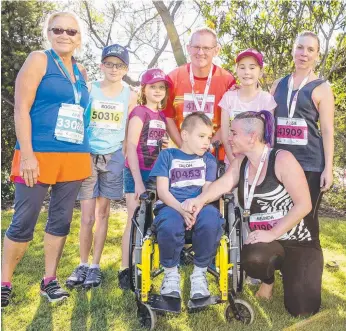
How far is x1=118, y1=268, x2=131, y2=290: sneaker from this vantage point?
354cm

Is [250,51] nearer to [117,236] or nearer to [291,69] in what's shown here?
[117,236]

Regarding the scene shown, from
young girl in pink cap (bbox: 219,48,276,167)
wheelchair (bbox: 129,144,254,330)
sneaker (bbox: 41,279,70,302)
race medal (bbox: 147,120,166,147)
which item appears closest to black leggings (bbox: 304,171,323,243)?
young girl in pink cap (bbox: 219,48,276,167)

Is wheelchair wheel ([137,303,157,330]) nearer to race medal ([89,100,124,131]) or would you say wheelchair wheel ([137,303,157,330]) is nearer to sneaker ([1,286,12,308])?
sneaker ([1,286,12,308])

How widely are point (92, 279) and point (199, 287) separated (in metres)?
1.15

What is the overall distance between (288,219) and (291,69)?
422 centimetres

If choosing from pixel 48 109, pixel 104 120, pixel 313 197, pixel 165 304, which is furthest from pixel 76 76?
pixel 313 197

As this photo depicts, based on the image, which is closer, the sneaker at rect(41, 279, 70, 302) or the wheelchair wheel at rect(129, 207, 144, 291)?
the wheelchair wheel at rect(129, 207, 144, 291)

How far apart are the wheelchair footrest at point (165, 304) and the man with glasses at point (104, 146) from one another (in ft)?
3.14

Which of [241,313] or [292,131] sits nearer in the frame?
[241,313]

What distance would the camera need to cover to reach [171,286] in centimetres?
280

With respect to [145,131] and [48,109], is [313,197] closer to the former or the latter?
[145,131]

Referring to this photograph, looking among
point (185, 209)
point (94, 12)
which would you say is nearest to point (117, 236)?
point (185, 209)

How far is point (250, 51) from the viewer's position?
3.50 meters

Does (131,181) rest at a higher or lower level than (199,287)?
higher
